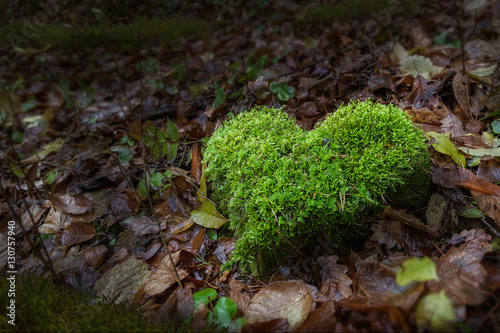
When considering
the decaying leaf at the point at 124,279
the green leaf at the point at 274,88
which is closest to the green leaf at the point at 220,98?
the green leaf at the point at 274,88

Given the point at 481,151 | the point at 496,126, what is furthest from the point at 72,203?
the point at 496,126

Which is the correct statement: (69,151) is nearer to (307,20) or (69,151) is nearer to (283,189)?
(283,189)

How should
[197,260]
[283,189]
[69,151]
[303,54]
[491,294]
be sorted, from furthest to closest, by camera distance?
1. [303,54]
2. [69,151]
3. [197,260]
4. [283,189]
5. [491,294]

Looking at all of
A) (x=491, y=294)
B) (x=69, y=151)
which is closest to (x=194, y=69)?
(x=69, y=151)

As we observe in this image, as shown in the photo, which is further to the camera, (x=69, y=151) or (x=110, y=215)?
(x=69, y=151)

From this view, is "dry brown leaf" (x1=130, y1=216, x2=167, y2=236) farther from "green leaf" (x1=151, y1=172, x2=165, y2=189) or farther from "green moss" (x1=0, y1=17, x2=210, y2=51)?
"green moss" (x1=0, y1=17, x2=210, y2=51)

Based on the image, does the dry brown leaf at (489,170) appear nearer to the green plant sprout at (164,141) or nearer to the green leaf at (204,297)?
the green leaf at (204,297)

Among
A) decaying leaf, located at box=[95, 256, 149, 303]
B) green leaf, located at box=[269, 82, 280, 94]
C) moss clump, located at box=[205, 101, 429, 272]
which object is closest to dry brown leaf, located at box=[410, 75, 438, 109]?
moss clump, located at box=[205, 101, 429, 272]
